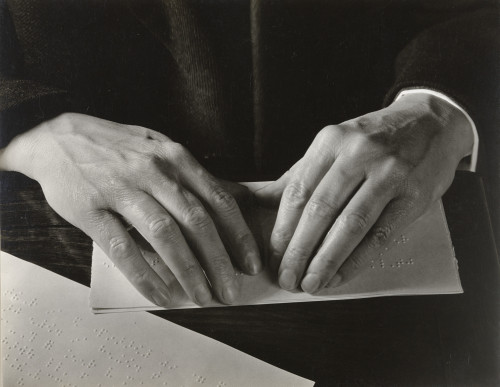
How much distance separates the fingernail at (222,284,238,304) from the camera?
0.68 meters

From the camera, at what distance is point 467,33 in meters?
0.89

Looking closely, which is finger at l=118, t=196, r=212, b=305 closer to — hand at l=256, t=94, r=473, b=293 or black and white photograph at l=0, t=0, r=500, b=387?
black and white photograph at l=0, t=0, r=500, b=387

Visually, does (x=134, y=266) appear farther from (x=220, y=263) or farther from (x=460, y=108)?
(x=460, y=108)

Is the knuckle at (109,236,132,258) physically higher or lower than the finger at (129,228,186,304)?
higher

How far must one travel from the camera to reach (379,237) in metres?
0.71

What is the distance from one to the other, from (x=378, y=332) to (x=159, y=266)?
353 millimetres

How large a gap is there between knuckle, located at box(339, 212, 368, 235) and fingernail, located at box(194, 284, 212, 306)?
225 millimetres

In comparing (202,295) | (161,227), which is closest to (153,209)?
(161,227)

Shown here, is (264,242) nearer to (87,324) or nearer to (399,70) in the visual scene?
(87,324)

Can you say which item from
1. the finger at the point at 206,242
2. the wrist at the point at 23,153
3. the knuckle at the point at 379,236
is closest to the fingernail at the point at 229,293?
the finger at the point at 206,242

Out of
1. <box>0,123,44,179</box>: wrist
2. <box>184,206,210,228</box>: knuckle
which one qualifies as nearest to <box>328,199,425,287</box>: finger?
<box>184,206,210,228</box>: knuckle

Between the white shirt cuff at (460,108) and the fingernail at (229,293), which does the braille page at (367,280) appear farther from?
the white shirt cuff at (460,108)

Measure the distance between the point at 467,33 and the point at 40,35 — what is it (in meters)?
0.85

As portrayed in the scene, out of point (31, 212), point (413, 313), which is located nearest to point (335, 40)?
point (413, 313)
